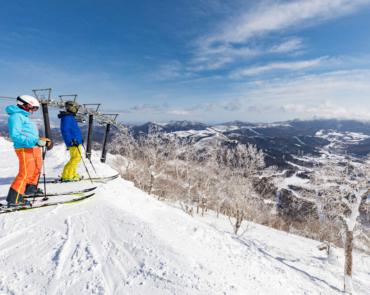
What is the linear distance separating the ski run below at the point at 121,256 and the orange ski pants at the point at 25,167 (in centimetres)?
67

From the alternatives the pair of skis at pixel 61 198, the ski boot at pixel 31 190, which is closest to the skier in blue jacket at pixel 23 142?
the pair of skis at pixel 61 198

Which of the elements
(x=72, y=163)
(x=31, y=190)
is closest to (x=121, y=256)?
(x=31, y=190)

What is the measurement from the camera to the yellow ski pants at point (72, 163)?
7.80 meters

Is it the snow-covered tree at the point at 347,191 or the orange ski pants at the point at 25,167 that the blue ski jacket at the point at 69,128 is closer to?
the orange ski pants at the point at 25,167

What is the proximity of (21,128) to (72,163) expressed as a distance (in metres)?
2.53

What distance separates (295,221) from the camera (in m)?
65.6

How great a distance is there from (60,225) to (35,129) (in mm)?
2556

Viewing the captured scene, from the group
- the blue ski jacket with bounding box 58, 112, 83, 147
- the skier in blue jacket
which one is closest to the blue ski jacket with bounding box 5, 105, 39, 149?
the skier in blue jacket

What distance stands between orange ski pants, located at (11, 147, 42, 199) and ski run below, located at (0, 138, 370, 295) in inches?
26.3

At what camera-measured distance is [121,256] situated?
4371 millimetres

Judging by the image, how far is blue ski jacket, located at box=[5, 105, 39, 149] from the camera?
559cm

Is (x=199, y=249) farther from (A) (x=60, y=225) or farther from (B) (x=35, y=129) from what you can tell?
(B) (x=35, y=129)

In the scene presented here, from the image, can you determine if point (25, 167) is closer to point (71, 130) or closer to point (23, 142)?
point (23, 142)

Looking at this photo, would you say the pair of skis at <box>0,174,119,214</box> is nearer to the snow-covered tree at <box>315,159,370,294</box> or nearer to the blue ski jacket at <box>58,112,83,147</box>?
the blue ski jacket at <box>58,112,83,147</box>
